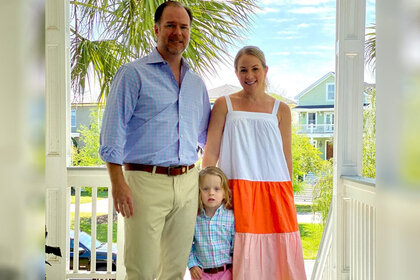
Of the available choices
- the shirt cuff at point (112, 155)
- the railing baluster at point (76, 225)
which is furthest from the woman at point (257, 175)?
the railing baluster at point (76, 225)

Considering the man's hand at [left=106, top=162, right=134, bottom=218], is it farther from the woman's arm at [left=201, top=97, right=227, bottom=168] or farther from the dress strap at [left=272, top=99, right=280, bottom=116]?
the dress strap at [left=272, top=99, right=280, bottom=116]

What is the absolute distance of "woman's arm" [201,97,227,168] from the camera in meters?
2.26

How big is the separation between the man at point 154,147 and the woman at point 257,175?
28cm

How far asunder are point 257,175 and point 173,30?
825 mm

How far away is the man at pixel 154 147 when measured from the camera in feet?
6.18

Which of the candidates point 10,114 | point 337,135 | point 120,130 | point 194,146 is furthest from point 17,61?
point 337,135

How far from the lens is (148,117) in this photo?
6.36 ft

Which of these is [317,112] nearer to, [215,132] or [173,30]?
[215,132]

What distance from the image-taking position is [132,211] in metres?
1.90

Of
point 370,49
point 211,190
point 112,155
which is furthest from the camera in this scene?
point 370,49

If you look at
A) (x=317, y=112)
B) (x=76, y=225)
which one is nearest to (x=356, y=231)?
(x=76, y=225)

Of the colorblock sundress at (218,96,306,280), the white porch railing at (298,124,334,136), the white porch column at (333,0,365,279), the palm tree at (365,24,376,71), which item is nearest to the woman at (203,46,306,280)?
the colorblock sundress at (218,96,306,280)

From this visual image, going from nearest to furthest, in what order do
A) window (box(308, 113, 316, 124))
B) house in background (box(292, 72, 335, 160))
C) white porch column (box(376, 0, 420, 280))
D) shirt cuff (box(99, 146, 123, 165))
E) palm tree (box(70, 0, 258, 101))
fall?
white porch column (box(376, 0, 420, 280))
shirt cuff (box(99, 146, 123, 165))
palm tree (box(70, 0, 258, 101))
house in background (box(292, 72, 335, 160))
window (box(308, 113, 316, 124))

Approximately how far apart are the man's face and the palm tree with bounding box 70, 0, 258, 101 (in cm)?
227
